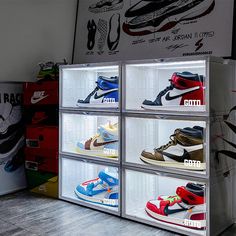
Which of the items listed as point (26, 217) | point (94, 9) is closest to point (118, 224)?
point (26, 217)

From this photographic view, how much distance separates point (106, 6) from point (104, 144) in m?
1.65

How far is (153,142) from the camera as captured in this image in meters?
3.03

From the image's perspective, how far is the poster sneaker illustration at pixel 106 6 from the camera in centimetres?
366

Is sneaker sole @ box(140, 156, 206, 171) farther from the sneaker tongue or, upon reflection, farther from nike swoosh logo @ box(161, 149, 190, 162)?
the sneaker tongue

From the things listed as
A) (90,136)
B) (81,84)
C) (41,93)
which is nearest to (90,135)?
(90,136)

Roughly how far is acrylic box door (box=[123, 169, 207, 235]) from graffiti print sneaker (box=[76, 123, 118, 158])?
28cm

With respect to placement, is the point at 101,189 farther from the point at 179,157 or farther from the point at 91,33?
the point at 91,33

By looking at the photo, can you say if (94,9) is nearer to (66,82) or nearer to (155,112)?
(66,82)

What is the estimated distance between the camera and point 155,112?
2.68 meters

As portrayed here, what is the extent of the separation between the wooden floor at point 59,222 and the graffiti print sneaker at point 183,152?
534 mm

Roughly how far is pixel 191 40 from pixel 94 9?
1.39 metres

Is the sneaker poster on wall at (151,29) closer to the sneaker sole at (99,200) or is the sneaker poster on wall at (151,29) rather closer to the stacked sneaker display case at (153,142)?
the stacked sneaker display case at (153,142)

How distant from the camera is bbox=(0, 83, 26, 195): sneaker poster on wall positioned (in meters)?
3.52

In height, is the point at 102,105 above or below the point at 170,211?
above
